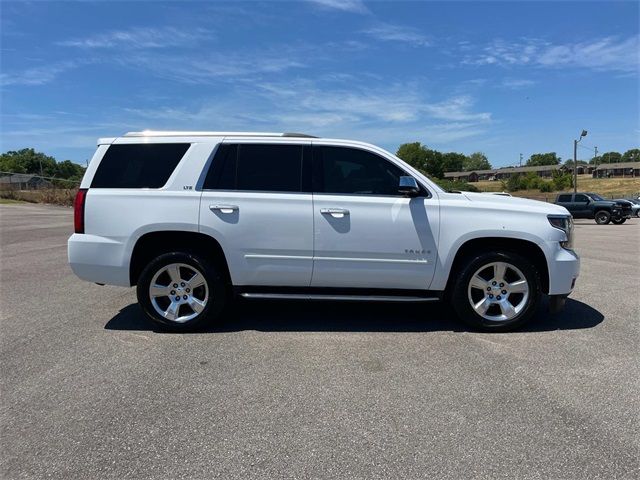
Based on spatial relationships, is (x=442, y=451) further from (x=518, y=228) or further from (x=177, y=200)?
(x=177, y=200)

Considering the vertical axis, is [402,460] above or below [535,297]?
below

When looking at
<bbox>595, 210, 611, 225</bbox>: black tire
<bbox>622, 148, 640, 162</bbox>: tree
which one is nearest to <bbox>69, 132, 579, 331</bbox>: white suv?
<bbox>595, 210, 611, 225</bbox>: black tire

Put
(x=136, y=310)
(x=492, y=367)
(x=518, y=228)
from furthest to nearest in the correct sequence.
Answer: (x=136, y=310) → (x=518, y=228) → (x=492, y=367)

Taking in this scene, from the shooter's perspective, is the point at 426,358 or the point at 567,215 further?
the point at 567,215

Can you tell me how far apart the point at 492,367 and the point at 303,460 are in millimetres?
2041

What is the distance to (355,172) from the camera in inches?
201

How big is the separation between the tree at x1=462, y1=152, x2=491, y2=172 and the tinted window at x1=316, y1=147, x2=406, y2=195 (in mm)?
180736

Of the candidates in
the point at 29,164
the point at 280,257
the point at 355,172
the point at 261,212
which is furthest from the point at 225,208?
the point at 29,164

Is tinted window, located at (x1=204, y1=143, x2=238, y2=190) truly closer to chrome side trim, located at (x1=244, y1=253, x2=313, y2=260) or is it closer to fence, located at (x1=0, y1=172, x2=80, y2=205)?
chrome side trim, located at (x1=244, y1=253, x2=313, y2=260)

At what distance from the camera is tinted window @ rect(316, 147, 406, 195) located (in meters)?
5.04

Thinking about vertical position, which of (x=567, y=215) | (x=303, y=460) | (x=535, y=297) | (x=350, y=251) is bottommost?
(x=303, y=460)

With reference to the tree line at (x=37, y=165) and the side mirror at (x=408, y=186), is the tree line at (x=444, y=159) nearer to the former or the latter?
the tree line at (x=37, y=165)

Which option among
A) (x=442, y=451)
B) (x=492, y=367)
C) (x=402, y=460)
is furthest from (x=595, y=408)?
(x=402, y=460)

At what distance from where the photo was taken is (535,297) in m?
4.95
